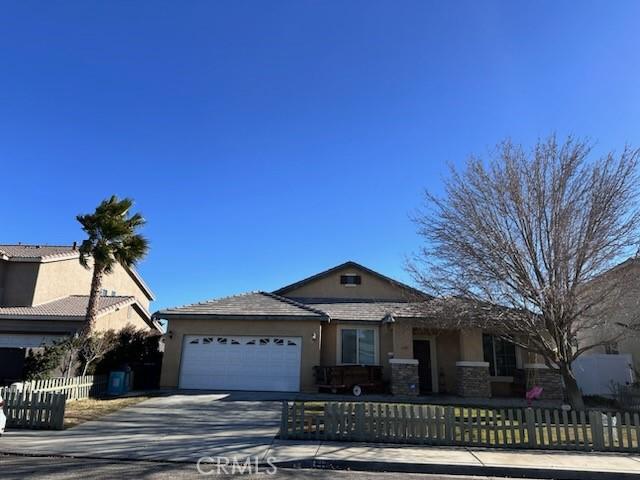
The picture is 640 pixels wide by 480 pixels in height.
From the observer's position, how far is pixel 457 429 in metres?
10.3

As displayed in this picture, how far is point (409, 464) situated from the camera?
8.23 m

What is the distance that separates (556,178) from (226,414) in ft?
36.8

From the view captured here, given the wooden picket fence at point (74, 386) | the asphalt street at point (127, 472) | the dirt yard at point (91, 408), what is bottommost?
the asphalt street at point (127, 472)

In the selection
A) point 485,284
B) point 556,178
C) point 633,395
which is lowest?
point 633,395

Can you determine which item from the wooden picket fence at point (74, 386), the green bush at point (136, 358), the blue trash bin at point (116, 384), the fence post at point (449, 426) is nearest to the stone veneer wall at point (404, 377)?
the fence post at point (449, 426)

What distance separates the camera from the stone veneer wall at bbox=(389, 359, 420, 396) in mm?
18094

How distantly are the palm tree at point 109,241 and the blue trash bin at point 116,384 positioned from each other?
8.82 ft

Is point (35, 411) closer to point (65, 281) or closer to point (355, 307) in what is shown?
point (355, 307)

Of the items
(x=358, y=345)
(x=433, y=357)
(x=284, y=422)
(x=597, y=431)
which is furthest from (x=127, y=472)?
(x=433, y=357)

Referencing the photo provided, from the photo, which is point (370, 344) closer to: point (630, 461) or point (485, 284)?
point (485, 284)

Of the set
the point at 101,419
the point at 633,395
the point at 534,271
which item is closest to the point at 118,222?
the point at 101,419

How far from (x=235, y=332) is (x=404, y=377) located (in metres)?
6.79

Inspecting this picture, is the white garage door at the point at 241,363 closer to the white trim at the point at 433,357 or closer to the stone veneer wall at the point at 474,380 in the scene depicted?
the white trim at the point at 433,357

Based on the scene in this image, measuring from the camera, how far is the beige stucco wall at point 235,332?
18.8 m
